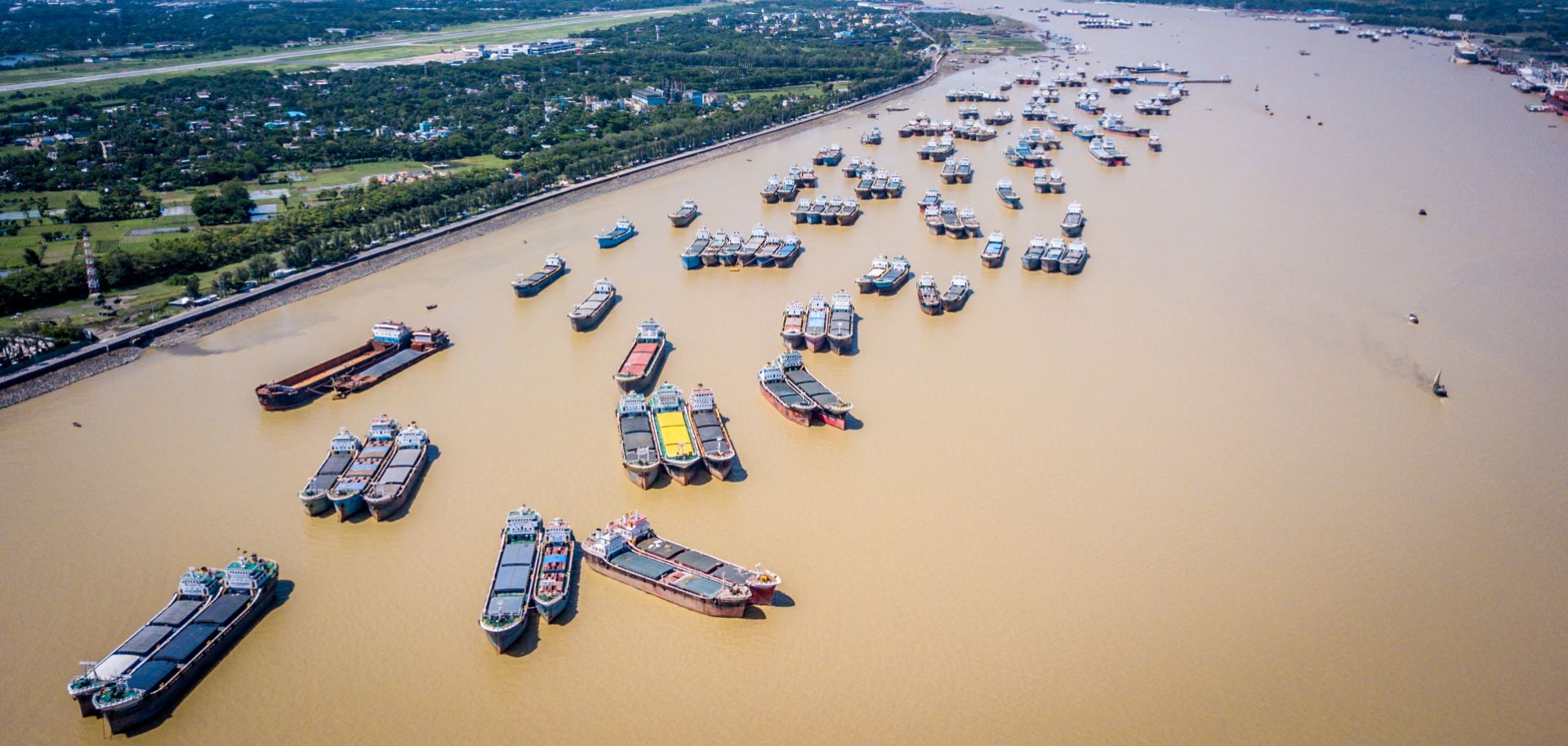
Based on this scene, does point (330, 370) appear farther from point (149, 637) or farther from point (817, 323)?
point (817, 323)

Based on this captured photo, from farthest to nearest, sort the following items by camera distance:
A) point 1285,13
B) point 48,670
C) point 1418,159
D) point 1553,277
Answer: point 1285,13, point 1418,159, point 1553,277, point 48,670

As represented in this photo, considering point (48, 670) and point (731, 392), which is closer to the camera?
point (48, 670)

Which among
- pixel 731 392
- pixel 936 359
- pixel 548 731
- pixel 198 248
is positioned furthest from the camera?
pixel 198 248

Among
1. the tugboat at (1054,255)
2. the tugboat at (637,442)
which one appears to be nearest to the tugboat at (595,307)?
the tugboat at (637,442)

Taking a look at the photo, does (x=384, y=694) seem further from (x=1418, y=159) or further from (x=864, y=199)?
(x=1418, y=159)

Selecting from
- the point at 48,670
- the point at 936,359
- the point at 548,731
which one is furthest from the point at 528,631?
the point at 936,359

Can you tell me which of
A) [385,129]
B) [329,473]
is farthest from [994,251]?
[385,129]
